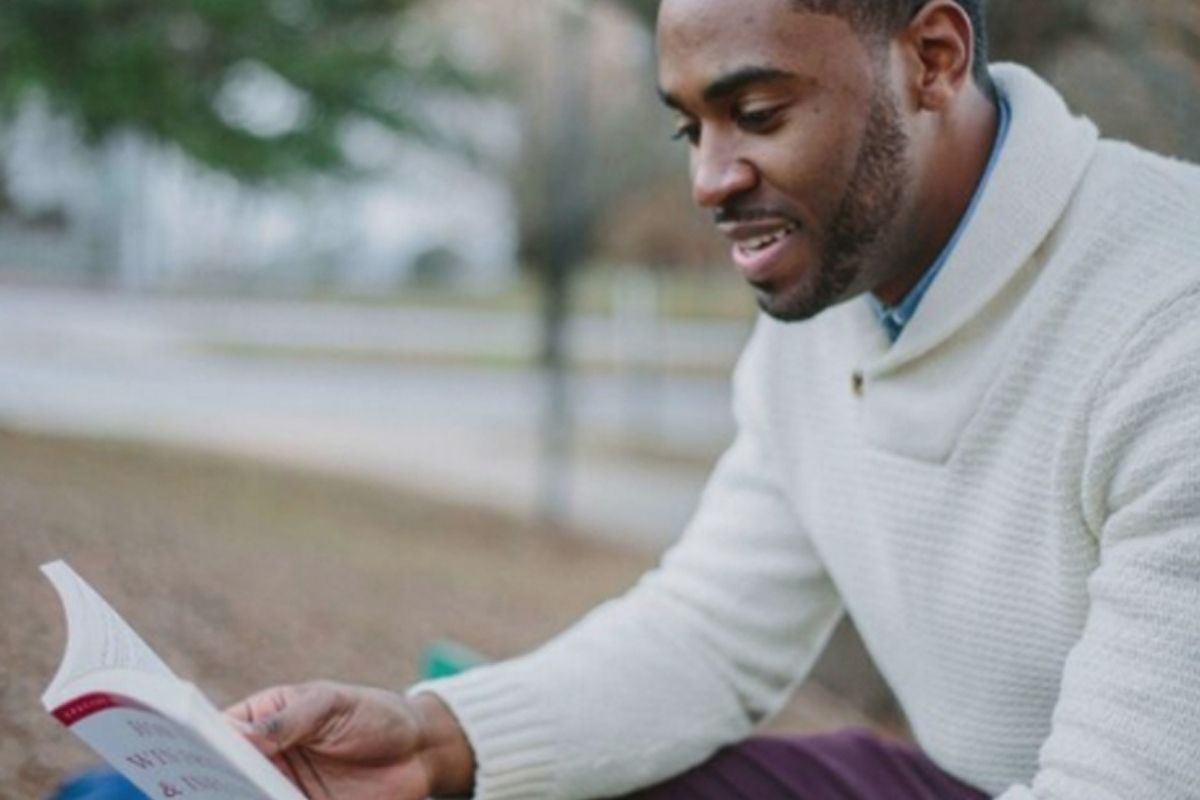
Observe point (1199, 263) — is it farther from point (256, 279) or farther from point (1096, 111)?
point (256, 279)

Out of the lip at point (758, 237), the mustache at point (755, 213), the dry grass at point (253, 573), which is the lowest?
the dry grass at point (253, 573)

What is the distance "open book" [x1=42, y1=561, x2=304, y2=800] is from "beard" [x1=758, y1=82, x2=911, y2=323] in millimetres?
805

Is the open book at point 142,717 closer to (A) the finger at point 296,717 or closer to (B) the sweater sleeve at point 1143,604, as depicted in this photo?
(A) the finger at point 296,717

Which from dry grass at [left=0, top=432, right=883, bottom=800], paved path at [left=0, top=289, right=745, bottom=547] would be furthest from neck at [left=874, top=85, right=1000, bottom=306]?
paved path at [left=0, top=289, right=745, bottom=547]

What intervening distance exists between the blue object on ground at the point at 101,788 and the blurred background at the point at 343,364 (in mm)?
468

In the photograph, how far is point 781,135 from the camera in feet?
6.82

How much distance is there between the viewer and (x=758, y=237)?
213cm

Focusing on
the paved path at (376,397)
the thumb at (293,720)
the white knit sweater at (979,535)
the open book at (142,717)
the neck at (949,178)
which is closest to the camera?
the open book at (142,717)

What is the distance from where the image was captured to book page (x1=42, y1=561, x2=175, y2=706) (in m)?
1.72

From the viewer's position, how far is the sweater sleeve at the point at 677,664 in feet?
7.47

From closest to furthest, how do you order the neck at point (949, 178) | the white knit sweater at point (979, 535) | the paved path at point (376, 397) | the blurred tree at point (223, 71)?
the white knit sweater at point (979, 535), the neck at point (949, 178), the blurred tree at point (223, 71), the paved path at point (376, 397)

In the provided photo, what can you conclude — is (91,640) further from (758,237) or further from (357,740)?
(758,237)

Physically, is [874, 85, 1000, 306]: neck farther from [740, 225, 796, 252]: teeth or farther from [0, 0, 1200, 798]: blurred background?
[0, 0, 1200, 798]: blurred background

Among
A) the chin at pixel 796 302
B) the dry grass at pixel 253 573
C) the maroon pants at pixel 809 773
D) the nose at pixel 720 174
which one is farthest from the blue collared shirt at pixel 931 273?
the dry grass at pixel 253 573
